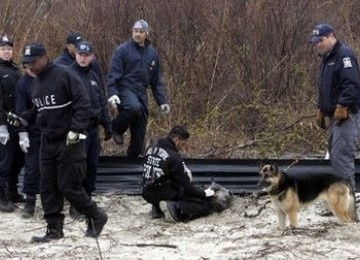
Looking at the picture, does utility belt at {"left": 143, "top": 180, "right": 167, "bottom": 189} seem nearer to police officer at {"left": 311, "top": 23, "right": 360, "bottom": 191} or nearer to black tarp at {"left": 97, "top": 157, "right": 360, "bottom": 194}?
black tarp at {"left": 97, "top": 157, "right": 360, "bottom": 194}

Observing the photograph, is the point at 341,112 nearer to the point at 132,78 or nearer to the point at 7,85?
the point at 132,78

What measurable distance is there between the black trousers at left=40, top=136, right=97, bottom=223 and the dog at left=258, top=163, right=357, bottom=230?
176 cm

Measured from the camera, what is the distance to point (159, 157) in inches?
331

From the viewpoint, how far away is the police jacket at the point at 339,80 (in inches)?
306

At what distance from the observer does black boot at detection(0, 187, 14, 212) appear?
8797 mm

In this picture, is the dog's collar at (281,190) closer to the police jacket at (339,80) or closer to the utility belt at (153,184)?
the police jacket at (339,80)

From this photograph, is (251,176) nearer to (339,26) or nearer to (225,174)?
(225,174)

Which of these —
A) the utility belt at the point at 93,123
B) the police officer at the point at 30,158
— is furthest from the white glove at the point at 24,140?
the utility belt at the point at 93,123

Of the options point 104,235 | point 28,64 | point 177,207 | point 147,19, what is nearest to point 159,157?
point 177,207

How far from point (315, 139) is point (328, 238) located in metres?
4.22

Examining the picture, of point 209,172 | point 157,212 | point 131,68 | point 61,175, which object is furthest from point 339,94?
point 61,175

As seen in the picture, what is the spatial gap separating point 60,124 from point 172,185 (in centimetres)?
195

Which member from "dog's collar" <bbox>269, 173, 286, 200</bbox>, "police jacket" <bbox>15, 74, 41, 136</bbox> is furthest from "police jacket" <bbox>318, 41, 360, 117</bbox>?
"police jacket" <bbox>15, 74, 41, 136</bbox>

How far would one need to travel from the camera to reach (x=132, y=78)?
31.3 feet
